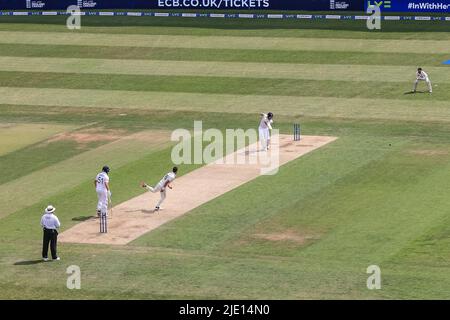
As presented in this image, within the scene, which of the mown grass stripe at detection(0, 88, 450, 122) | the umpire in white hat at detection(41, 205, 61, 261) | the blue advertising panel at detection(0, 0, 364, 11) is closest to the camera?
the umpire in white hat at detection(41, 205, 61, 261)

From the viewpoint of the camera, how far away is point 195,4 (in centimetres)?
7881

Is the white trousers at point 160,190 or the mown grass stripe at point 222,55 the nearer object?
the white trousers at point 160,190

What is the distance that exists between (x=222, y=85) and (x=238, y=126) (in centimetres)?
939

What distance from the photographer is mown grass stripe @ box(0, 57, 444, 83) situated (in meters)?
62.2

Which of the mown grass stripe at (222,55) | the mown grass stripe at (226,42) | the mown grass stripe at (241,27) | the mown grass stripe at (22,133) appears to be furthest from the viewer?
the mown grass stripe at (241,27)

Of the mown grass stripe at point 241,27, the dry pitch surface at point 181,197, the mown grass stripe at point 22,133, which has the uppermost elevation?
the mown grass stripe at point 241,27

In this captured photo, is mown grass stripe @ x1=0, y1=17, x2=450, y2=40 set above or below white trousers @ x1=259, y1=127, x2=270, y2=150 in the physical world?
above

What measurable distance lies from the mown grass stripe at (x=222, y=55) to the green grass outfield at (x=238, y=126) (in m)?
0.17

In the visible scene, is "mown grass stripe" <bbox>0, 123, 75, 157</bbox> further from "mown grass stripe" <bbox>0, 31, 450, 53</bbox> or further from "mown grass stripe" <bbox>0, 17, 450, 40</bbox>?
"mown grass stripe" <bbox>0, 17, 450, 40</bbox>

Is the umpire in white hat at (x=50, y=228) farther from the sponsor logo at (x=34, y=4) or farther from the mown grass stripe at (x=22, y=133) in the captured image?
the sponsor logo at (x=34, y=4)

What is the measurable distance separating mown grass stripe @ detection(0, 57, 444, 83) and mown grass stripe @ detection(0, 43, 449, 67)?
0.84m

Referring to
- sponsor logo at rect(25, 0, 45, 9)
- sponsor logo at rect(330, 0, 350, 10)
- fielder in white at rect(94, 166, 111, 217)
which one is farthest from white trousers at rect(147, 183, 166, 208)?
sponsor logo at rect(25, 0, 45, 9)

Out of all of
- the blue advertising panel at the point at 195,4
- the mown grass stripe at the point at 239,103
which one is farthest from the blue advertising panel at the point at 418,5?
the mown grass stripe at the point at 239,103

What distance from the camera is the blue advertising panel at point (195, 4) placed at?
7681 centimetres
